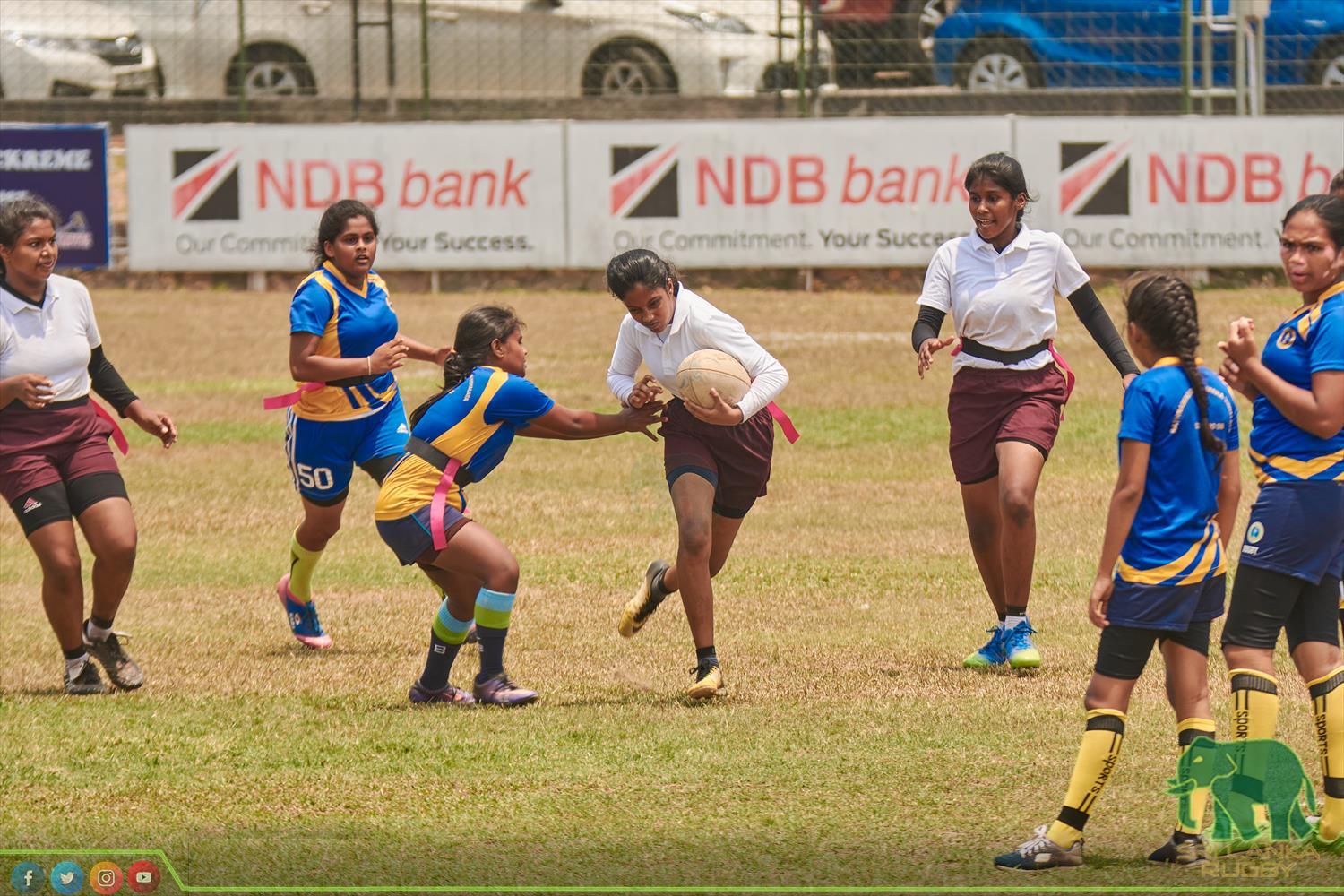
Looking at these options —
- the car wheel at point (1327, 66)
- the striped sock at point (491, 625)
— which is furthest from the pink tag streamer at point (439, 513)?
the car wheel at point (1327, 66)

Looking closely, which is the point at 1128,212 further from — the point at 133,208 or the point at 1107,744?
the point at 1107,744

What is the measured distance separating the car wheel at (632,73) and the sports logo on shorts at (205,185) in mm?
4495

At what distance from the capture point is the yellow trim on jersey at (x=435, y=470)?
7129 millimetres

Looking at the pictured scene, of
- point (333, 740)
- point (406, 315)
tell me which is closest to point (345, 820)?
point (333, 740)

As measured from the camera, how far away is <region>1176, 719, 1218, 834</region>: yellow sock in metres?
5.05

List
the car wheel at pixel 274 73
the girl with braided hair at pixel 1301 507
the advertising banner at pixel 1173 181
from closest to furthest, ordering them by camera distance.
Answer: the girl with braided hair at pixel 1301 507, the advertising banner at pixel 1173 181, the car wheel at pixel 274 73

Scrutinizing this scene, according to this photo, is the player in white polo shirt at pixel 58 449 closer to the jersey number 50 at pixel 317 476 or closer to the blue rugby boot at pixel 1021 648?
the jersey number 50 at pixel 317 476

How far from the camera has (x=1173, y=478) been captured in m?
5.14

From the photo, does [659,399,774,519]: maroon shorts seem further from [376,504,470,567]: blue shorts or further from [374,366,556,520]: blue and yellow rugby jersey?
[376,504,470,567]: blue shorts

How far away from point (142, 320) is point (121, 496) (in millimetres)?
12251

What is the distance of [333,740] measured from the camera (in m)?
6.81

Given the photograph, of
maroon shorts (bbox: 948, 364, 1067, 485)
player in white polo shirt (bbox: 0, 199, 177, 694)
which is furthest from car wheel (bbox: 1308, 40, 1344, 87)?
player in white polo shirt (bbox: 0, 199, 177, 694)

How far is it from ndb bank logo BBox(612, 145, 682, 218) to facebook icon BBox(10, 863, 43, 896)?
52.2 feet

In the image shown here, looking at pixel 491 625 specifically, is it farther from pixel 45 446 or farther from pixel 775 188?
pixel 775 188
